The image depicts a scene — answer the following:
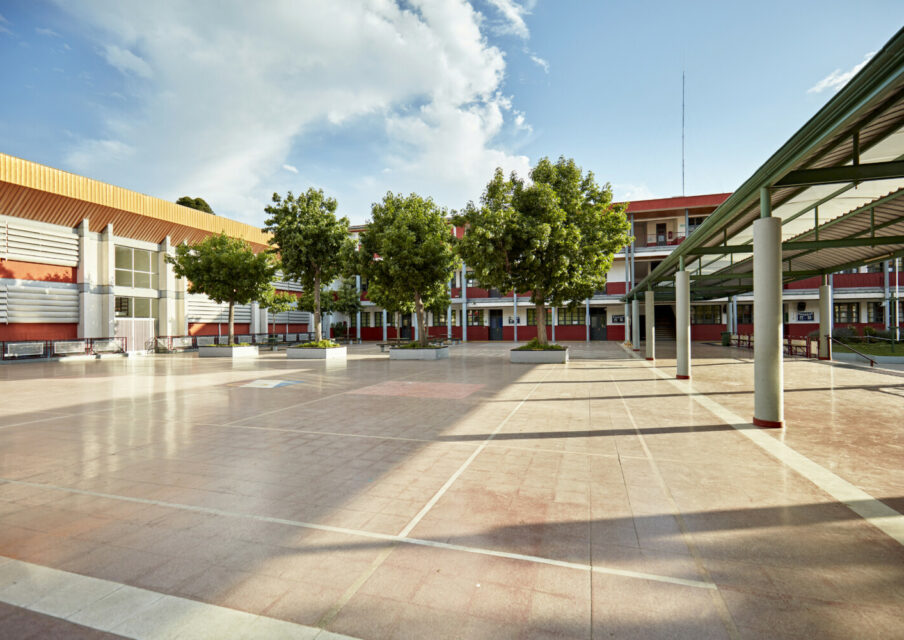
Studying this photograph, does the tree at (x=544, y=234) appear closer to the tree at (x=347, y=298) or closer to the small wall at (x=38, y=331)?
the small wall at (x=38, y=331)

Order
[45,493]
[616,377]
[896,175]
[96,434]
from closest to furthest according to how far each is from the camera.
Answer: [45,493] < [896,175] < [96,434] < [616,377]

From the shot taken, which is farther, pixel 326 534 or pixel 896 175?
pixel 896 175

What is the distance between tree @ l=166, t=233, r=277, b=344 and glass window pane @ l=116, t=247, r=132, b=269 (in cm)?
519

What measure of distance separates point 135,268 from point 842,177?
1404 inches

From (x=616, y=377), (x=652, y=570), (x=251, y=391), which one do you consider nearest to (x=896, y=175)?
(x=652, y=570)

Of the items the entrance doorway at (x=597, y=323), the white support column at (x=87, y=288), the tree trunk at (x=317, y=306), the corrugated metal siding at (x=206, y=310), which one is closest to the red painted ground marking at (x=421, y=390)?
the tree trunk at (x=317, y=306)

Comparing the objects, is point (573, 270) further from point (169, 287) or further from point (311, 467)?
point (169, 287)

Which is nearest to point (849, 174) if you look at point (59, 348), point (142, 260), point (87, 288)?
point (59, 348)

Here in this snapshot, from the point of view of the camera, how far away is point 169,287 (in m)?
30.9

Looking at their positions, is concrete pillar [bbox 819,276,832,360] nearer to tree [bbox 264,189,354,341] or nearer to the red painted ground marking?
the red painted ground marking

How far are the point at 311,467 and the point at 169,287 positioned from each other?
104 ft

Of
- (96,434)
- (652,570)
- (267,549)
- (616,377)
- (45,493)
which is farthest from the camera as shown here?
(616,377)

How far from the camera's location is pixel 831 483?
4.73 m

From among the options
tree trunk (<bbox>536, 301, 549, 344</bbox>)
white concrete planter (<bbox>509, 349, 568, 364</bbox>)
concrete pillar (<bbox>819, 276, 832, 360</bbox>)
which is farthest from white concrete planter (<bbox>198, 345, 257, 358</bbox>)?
concrete pillar (<bbox>819, 276, 832, 360</bbox>)
